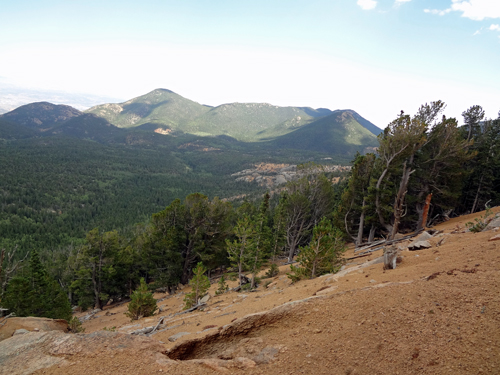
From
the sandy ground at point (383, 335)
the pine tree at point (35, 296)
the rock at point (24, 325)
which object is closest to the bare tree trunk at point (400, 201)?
the sandy ground at point (383, 335)

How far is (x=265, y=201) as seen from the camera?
36156mm

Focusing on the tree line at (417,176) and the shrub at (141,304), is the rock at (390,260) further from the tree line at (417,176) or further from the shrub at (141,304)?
the shrub at (141,304)

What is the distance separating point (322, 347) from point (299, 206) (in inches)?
1118

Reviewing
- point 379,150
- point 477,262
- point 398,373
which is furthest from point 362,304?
point 379,150

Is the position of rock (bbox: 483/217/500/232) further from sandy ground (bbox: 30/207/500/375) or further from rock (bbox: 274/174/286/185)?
rock (bbox: 274/174/286/185)

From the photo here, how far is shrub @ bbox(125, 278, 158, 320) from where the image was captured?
1870 centimetres

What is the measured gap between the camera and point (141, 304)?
18.9 metres

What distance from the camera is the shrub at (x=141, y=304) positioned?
18.7m

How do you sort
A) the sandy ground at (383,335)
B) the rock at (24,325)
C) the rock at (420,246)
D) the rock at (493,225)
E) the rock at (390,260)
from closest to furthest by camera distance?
the sandy ground at (383,335), the rock at (24,325), the rock at (390,260), the rock at (493,225), the rock at (420,246)

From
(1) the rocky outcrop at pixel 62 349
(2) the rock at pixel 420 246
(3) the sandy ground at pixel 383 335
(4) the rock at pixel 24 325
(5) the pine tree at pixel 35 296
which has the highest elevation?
(3) the sandy ground at pixel 383 335

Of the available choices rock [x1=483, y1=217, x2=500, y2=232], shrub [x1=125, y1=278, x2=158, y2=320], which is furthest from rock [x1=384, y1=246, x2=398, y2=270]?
shrub [x1=125, y1=278, x2=158, y2=320]

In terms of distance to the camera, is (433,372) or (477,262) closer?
(433,372)

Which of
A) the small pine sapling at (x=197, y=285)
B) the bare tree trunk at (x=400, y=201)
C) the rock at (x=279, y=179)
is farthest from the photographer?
the rock at (x=279, y=179)

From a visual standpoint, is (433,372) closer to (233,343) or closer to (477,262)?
(233,343)
